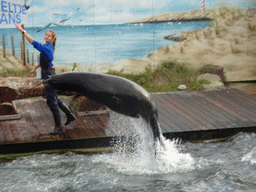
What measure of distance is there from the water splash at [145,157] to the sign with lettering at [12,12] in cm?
500

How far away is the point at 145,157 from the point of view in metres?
5.63

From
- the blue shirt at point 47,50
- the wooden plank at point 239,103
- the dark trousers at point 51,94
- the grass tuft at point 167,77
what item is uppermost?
the blue shirt at point 47,50

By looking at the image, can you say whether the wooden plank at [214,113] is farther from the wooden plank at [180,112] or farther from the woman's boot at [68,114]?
the woman's boot at [68,114]

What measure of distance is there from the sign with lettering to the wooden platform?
2.37 metres

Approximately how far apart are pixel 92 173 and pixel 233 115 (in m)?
3.36

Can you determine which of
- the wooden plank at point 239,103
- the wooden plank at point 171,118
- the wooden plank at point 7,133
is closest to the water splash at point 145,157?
the wooden plank at point 171,118

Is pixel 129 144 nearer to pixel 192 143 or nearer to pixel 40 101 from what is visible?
pixel 192 143

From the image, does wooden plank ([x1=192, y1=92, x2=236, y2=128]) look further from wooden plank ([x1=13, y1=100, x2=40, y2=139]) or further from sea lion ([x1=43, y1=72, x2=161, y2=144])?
wooden plank ([x1=13, y1=100, x2=40, y2=139])

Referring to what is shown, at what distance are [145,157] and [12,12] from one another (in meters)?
5.66

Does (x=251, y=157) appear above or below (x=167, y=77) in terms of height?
below

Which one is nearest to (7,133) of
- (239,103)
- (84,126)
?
(84,126)

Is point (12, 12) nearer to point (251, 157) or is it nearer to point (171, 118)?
point (171, 118)

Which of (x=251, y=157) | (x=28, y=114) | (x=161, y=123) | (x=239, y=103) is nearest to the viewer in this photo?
(x=251, y=157)

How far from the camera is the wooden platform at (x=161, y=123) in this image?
5945 mm
